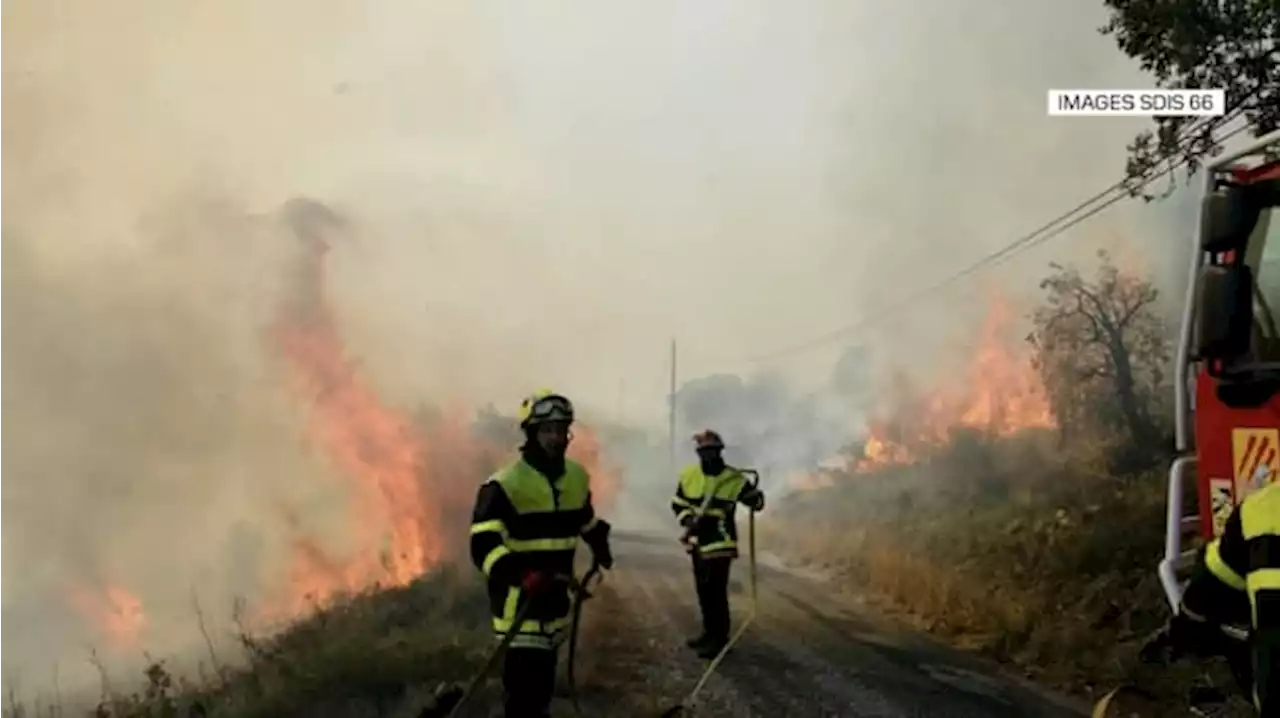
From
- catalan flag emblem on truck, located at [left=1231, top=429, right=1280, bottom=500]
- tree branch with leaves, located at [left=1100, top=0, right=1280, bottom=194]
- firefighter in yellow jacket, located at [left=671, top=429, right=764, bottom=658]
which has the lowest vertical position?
firefighter in yellow jacket, located at [left=671, top=429, right=764, bottom=658]

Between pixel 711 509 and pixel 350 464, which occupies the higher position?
pixel 350 464

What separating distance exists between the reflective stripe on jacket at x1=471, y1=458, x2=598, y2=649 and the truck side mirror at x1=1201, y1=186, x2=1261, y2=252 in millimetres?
1952

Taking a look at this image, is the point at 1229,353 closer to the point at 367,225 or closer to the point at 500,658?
the point at 500,658

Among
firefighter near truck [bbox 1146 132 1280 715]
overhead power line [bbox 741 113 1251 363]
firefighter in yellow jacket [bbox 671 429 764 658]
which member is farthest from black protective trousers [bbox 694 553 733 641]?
firefighter near truck [bbox 1146 132 1280 715]

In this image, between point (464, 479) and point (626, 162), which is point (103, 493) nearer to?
point (464, 479)

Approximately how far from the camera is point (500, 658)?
402 cm

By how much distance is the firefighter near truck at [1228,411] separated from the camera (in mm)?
2279

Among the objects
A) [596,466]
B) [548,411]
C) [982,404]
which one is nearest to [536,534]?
[548,411]

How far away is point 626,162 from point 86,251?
2514mm

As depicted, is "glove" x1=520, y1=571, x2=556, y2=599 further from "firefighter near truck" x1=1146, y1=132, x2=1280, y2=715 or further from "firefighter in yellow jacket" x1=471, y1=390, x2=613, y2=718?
"firefighter near truck" x1=1146, y1=132, x2=1280, y2=715

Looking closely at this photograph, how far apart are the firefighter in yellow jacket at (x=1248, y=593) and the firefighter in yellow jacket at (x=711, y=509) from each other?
2.70 m

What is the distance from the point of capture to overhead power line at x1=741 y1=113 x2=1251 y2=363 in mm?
5586

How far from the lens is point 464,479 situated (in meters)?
5.17

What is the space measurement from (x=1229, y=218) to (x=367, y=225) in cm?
369
